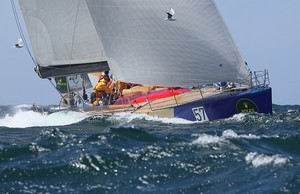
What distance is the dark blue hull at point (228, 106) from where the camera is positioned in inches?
752

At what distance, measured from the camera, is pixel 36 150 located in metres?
12.4

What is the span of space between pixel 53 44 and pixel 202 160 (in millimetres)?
14823

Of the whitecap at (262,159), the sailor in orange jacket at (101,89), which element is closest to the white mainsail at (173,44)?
the sailor in orange jacket at (101,89)

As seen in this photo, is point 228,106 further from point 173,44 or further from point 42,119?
point 42,119

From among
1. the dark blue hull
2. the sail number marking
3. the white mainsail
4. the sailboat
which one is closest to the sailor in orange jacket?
the sailboat

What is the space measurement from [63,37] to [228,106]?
7.93 metres

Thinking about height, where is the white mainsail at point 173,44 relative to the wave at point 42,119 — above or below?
above

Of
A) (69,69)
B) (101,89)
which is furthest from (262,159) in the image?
(69,69)

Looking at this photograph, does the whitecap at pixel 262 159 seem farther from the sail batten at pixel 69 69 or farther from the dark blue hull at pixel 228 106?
the sail batten at pixel 69 69

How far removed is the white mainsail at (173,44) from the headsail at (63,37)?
3842mm

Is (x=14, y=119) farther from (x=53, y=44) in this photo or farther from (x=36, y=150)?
(x=36, y=150)

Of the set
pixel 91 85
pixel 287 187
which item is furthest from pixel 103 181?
pixel 91 85

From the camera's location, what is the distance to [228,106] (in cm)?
1912

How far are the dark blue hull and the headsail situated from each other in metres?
5.83
